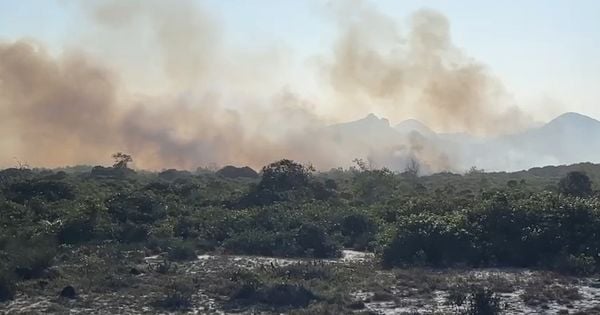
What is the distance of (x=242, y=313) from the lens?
62.2 feet

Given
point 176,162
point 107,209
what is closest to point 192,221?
point 107,209

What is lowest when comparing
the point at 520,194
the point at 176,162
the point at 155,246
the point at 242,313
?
the point at 242,313

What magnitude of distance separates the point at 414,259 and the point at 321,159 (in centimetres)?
7473

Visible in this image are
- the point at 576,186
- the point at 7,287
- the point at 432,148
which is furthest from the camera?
the point at 432,148

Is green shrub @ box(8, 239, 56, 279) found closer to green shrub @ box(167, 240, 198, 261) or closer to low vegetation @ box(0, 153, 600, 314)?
low vegetation @ box(0, 153, 600, 314)

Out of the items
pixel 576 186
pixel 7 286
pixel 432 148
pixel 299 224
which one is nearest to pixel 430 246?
pixel 299 224

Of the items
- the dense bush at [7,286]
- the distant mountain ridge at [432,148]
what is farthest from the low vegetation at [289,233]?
the distant mountain ridge at [432,148]

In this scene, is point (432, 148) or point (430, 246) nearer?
point (430, 246)

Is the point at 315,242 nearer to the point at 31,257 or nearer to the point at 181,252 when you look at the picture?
the point at 181,252

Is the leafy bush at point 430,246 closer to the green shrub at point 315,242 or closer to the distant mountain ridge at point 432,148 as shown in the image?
the green shrub at point 315,242

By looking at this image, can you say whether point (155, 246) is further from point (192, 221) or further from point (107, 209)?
point (107, 209)

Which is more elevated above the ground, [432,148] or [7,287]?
[432,148]

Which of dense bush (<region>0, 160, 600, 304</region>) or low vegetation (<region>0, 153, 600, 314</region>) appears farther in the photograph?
dense bush (<region>0, 160, 600, 304</region>)

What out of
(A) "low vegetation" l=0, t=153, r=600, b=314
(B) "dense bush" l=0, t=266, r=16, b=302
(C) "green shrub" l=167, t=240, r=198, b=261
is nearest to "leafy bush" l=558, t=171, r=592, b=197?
(A) "low vegetation" l=0, t=153, r=600, b=314
